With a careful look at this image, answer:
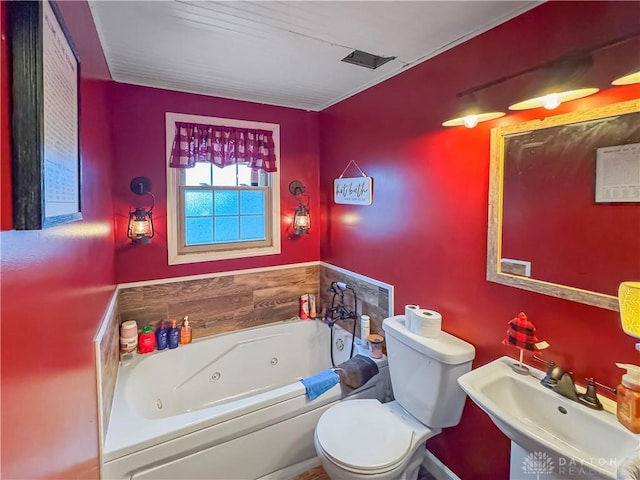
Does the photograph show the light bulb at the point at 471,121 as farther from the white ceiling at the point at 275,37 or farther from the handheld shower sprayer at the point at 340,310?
the handheld shower sprayer at the point at 340,310

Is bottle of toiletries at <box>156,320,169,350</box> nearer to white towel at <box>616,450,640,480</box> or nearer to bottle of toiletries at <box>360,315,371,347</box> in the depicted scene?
bottle of toiletries at <box>360,315,371,347</box>

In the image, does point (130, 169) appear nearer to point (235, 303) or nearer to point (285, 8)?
point (235, 303)

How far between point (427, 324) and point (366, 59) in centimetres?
159

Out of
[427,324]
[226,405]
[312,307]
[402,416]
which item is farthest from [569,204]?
[312,307]

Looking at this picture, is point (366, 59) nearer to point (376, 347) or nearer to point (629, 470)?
point (376, 347)

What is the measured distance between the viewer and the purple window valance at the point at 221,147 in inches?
96.3

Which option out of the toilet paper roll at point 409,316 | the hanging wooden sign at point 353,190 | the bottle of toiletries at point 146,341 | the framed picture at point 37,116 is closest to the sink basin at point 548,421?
the toilet paper roll at point 409,316

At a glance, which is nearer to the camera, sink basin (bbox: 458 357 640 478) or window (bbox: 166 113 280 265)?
sink basin (bbox: 458 357 640 478)

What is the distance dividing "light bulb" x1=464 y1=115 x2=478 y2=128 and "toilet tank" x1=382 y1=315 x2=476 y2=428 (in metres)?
1.12

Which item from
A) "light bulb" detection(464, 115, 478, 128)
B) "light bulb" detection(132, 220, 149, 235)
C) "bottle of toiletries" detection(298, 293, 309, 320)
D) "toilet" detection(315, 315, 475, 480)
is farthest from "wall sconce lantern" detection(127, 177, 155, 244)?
"light bulb" detection(464, 115, 478, 128)

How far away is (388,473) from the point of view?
1.47m

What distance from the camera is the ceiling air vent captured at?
189 cm

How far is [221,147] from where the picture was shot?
2.58 meters

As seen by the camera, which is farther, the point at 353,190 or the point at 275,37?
the point at 353,190
